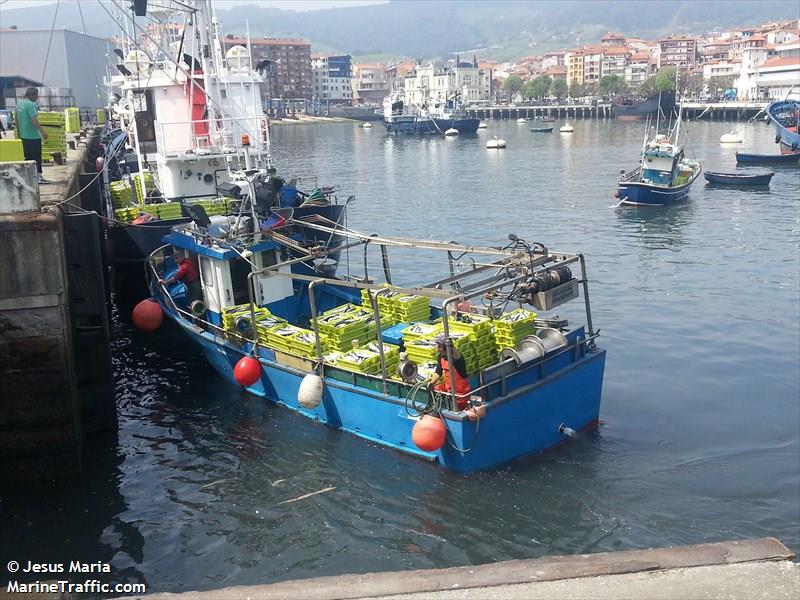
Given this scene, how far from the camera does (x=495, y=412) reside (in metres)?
12.2

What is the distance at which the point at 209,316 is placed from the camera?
58.6ft

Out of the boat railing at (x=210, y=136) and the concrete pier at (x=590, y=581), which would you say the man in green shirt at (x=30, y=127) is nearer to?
the boat railing at (x=210, y=136)

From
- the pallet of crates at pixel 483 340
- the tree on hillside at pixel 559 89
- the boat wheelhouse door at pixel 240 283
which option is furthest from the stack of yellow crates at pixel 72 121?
the tree on hillside at pixel 559 89

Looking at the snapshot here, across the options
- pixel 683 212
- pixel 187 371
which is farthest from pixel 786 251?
pixel 187 371

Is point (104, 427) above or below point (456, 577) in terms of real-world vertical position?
below

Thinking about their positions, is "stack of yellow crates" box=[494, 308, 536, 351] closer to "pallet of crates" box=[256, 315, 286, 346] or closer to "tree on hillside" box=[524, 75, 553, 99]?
"pallet of crates" box=[256, 315, 286, 346]

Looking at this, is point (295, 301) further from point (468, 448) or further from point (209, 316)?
point (468, 448)

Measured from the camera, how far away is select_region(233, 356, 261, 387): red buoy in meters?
15.0

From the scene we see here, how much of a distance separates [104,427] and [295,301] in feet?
16.9

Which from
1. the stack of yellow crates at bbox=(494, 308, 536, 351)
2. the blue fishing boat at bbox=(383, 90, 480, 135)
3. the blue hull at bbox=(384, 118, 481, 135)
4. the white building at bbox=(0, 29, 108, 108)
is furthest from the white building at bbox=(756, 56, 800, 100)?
the stack of yellow crates at bbox=(494, 308, 536, 351)

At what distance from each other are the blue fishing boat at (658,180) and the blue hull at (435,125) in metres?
69.0

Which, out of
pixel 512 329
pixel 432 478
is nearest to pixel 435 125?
pixel 512 329

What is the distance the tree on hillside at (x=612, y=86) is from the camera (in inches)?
6821

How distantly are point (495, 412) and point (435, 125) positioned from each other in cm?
10385
